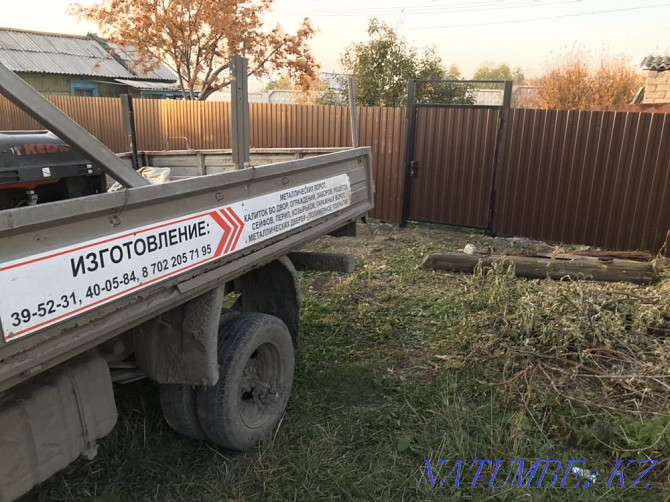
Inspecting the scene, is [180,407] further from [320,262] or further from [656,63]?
[656,63]

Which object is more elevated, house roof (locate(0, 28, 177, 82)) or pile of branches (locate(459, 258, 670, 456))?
house roof (locate(0, 28, 177, 82))

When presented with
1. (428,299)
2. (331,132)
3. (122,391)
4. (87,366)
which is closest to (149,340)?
(87,366)

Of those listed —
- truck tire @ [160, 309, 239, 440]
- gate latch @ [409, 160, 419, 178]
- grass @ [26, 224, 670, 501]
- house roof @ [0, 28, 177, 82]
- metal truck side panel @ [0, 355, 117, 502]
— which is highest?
house roof @ [0, 28, 177, 82]

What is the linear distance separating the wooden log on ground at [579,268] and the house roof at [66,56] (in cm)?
1769

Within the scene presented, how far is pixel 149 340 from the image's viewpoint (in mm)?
2836

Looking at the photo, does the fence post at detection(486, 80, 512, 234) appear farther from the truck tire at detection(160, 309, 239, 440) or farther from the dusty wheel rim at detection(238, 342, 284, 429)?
the truck tire at detection(160, 309, 239, 440)

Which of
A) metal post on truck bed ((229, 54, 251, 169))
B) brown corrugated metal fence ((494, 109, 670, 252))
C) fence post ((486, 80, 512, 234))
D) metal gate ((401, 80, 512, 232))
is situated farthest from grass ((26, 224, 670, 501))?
metal gate ((401, 80, 512, 232))

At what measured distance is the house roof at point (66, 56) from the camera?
20141mm

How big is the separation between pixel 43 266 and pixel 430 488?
219cm

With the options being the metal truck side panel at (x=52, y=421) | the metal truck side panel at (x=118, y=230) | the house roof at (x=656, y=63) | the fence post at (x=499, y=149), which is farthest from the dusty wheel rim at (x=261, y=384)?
the house roof at (x=656, y=63)

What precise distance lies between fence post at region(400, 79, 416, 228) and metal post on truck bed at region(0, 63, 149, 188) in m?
7.01

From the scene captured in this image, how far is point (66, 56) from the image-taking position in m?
21.8

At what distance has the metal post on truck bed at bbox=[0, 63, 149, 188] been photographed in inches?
72.9

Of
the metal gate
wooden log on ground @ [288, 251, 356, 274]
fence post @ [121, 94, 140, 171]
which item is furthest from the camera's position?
the metal gate
